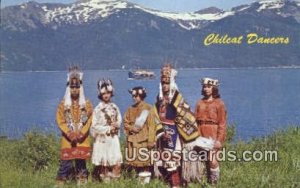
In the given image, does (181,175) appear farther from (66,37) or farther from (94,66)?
(66,37)

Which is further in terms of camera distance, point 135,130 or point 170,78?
point 135,130

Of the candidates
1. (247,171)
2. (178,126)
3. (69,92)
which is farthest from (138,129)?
(247,171)

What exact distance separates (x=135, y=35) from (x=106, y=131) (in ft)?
4.29

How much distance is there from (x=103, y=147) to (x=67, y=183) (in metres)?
0.67

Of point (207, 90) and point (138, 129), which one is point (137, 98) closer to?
point (138, 129)

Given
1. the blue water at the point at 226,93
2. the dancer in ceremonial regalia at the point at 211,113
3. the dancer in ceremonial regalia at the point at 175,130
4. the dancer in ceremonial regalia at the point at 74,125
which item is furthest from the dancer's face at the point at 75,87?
the dancer in ceremonial regalia at the point at 211,113

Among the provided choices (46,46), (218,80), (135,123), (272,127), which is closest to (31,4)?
(46,46)

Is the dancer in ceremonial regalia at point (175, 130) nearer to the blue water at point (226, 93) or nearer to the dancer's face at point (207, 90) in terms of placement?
the blue water at point (226, 93)

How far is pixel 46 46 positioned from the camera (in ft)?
27.3

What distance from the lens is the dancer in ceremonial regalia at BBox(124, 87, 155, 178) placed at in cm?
792

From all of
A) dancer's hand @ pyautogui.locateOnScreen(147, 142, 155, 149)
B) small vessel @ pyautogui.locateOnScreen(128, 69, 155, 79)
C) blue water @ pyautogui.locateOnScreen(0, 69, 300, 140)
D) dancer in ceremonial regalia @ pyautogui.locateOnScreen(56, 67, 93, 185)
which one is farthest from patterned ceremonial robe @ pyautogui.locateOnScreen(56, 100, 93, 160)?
dancer's hand @ pyautogui.locateOnScreen(147, 142, 155, 149)

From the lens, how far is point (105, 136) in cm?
802

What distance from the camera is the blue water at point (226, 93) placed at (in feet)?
25.9

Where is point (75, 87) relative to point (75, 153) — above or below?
above
